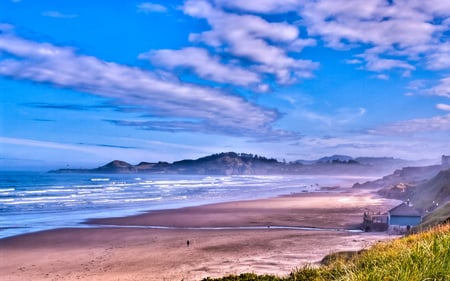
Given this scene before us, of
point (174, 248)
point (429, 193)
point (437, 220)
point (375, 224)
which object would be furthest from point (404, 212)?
point (429, 193)

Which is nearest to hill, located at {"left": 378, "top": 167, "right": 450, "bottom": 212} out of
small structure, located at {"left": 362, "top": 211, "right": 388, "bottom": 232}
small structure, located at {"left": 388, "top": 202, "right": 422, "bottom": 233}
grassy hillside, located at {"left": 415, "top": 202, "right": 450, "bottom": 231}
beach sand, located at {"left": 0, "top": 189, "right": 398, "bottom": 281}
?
small structure, located at {"left": 388, "top": 202, "right": 422, "bottom": 233}

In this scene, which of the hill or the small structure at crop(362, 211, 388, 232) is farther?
the hill

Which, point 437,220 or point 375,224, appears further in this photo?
point 375,224

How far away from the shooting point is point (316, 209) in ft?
165

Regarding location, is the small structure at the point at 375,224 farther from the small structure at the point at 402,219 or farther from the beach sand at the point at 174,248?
the beach sand at the point at 174,248

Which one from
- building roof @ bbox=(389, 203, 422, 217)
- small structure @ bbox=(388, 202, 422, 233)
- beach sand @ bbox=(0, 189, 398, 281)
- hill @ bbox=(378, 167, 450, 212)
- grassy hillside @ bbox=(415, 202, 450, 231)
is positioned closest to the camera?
beach sand @ bbox=(0, 189, 398, 281)

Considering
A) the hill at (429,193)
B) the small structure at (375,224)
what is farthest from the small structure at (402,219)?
the hill at (429,193)

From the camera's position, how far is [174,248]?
27094 millimetres

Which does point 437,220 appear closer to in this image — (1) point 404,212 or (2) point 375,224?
(2) point 375,224

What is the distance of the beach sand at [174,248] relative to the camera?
21.2 meters

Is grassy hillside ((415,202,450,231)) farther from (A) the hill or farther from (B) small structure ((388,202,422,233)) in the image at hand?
(A) the hill

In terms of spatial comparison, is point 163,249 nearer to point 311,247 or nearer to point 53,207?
point 311,247

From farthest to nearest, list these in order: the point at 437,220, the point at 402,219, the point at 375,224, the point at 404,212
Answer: the point at 404,212 < the point at 375,224 < the point at 402,219 < the point at 437,220

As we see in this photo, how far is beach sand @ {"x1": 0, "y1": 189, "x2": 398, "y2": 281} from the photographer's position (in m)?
21.2
